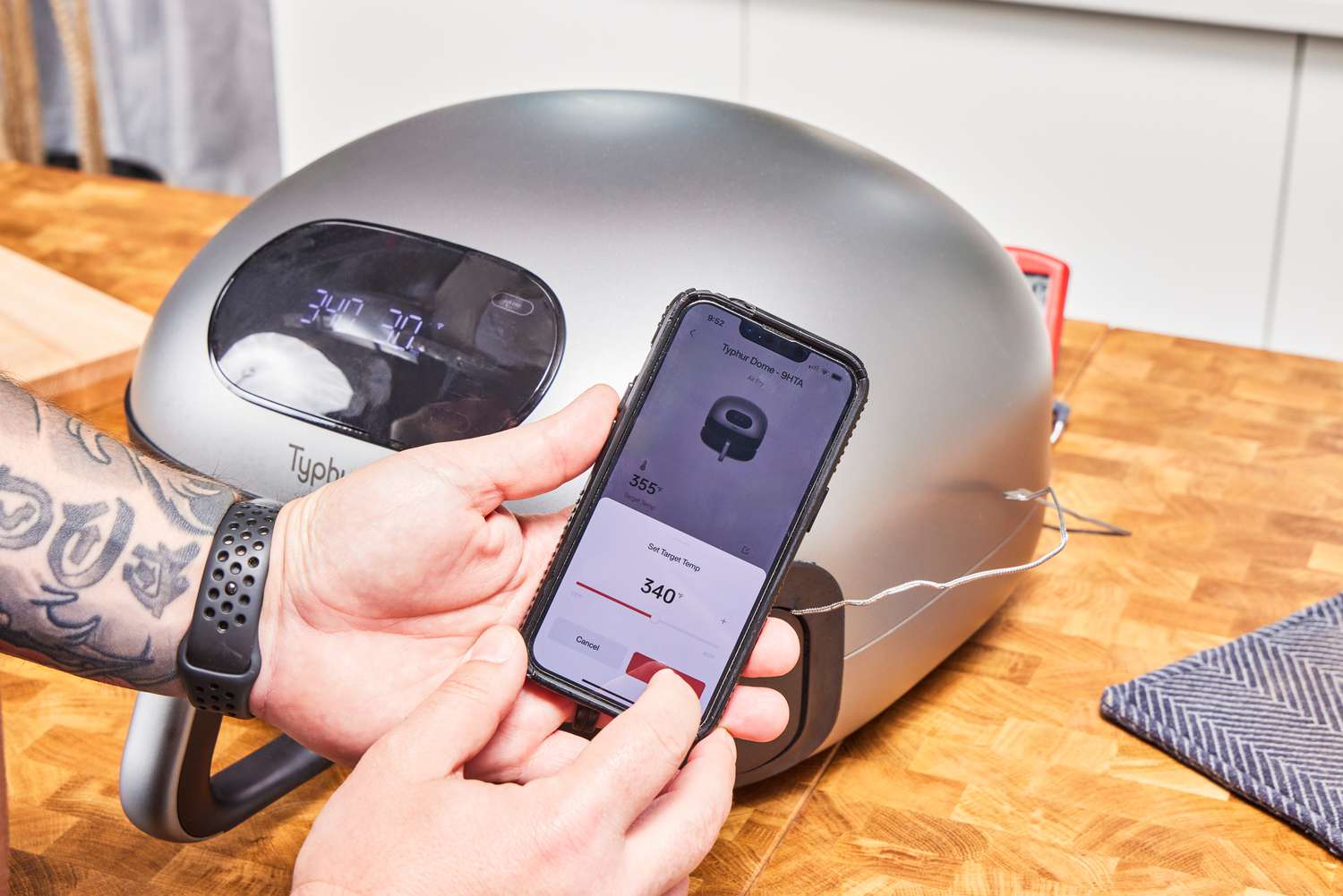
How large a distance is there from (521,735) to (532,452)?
0.28 feet

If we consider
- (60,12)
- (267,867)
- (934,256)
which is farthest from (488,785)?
(60,12)

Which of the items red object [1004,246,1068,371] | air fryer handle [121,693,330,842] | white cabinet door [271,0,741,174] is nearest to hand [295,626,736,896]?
air fryer handle [121,693,330,842]

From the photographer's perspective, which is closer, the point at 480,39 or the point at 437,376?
the point at 437,376

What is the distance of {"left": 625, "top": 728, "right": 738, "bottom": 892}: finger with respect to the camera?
13.0 inches

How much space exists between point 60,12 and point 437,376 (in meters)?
1.37

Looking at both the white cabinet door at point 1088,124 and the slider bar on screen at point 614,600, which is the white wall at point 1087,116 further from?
the slider bar on screen at point 614,600

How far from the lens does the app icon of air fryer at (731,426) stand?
0.40 meters

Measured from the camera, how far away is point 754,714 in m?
0.39

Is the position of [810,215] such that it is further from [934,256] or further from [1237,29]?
[1237,29]

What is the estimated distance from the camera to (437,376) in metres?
0.43

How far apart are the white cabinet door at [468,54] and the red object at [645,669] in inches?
41.9

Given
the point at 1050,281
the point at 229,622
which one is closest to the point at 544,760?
the point at 229,622

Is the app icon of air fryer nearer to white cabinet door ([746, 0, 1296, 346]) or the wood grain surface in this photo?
the wood grain surface

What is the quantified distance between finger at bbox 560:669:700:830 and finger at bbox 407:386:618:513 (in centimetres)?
8
